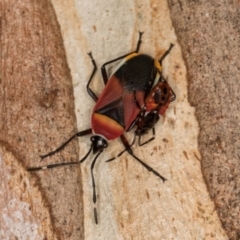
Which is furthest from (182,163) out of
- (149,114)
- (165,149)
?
(149,114)

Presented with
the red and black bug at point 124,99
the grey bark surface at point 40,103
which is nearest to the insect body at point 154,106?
the red and black bug at point 124,99

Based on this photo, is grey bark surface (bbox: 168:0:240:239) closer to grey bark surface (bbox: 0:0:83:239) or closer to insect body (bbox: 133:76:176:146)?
insect body (bbox: 133:76:176:146)

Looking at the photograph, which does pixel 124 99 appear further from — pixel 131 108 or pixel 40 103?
pixel 40 103

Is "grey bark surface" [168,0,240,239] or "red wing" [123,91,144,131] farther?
"red wing" [123,91,144,131]

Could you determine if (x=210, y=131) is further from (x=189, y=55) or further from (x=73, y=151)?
(x=73, y=151)

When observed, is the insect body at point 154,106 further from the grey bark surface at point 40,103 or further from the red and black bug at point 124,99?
the grey bark surface at point 40,103

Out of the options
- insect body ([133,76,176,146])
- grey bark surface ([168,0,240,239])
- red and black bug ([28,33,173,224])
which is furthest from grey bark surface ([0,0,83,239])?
grey bark surface ([168,0,240,239])
